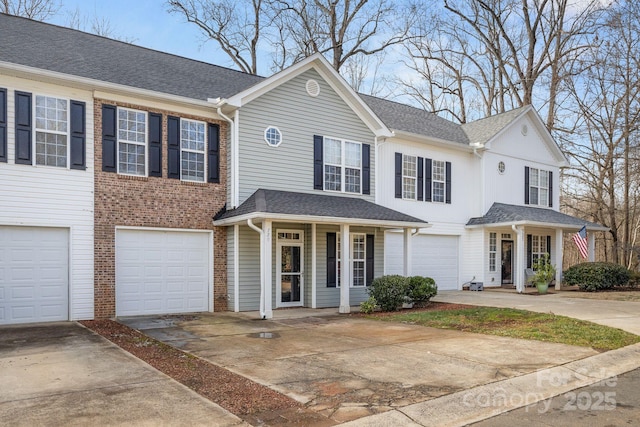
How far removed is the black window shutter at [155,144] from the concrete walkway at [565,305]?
9.39m

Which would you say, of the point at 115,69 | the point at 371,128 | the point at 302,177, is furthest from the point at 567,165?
the point at 115,69

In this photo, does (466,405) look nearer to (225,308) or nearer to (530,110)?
(225,308)

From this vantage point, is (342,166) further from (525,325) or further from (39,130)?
(39,130)

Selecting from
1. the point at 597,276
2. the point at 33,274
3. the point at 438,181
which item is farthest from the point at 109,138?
the point at 597,276

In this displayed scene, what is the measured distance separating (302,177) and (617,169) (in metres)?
20.7

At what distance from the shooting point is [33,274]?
10.8 metres

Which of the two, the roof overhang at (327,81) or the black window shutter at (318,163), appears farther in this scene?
the black window shutter at (318,163)

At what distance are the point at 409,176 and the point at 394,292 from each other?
18.7 ft

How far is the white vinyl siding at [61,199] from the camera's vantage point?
10398 millimetres

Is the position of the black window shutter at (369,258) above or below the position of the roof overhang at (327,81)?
below

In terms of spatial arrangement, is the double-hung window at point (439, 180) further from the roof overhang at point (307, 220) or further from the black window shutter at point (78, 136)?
the black window shutter at point (78, 136)

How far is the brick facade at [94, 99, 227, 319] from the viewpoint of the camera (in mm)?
11344

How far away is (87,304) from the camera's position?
36.7 ft

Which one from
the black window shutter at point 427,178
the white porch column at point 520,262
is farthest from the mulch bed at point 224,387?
the white porch column at point 520,262
